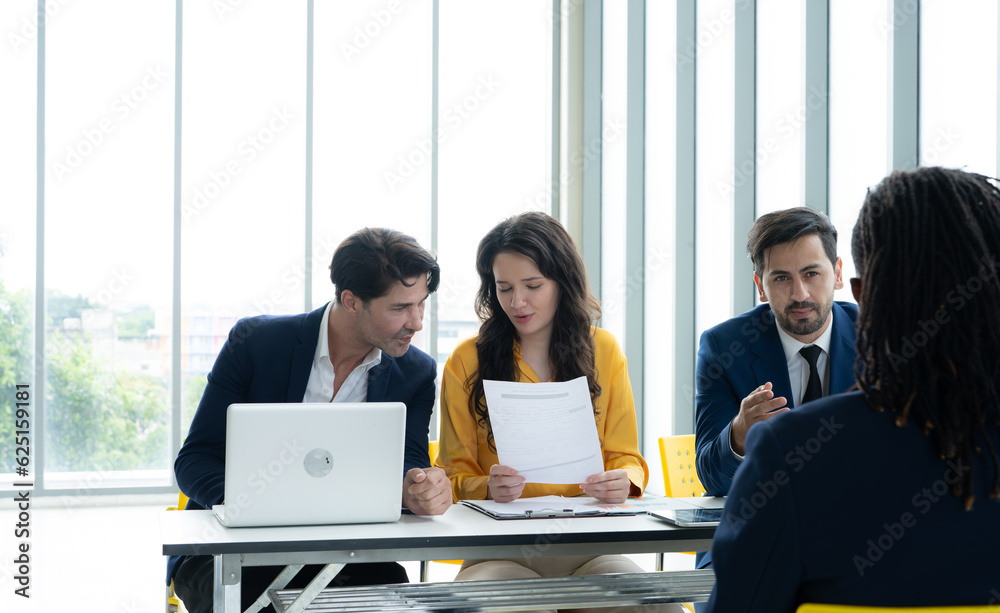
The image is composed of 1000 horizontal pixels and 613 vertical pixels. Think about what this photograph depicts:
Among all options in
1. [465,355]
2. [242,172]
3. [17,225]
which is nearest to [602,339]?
[465,355]

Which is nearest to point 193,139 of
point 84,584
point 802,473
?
point 84,584

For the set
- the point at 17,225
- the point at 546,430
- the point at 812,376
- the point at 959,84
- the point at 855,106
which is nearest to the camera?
the point at 546,430

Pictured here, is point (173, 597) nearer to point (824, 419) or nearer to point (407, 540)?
point (407, 540)

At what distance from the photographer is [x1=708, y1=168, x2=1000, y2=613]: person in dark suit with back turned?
0.90m

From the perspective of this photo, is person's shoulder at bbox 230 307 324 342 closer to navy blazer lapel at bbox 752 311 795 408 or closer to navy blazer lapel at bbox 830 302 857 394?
navy blazer lapel at bbox 752 311 795 408

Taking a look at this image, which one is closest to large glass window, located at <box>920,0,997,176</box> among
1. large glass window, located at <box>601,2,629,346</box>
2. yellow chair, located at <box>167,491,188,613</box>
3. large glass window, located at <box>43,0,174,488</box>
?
large glass window, located at <box>601,2,629,346</box>

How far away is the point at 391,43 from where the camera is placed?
5.88 meters

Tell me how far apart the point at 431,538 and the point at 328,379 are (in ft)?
2.76

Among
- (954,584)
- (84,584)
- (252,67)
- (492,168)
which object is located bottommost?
(84,584)

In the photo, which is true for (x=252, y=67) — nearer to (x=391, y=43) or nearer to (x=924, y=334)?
(x=391, y=43)

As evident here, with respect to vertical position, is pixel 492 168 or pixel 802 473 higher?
pixel 492 168

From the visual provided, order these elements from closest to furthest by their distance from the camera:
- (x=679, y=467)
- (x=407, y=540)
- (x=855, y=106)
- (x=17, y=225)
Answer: (x=407, y=540) → (x=679, y=467) → (x=855, y=106) → (x=17, y=225)

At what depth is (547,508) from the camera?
189 centimetres

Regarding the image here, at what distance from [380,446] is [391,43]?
480cm
